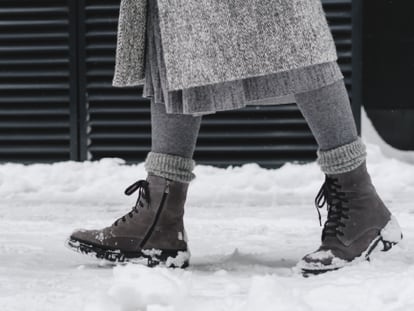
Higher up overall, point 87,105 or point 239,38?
point 239,38

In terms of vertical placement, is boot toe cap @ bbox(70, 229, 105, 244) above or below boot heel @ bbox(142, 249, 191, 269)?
above

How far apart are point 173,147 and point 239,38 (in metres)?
0.30

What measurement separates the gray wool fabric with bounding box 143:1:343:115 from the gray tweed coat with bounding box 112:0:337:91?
4 centimetres

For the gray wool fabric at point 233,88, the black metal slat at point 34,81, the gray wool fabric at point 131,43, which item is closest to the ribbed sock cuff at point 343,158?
the gray wool fabric at point 233,88

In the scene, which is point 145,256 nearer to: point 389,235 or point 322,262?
point 322,262

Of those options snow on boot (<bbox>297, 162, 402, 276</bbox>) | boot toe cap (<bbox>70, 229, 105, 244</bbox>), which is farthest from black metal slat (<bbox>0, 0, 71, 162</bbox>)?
snow on boot (<bbox>297, 162, 402, 276</bbox>)

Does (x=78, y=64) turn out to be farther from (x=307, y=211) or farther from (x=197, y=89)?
(x=197, y=89)

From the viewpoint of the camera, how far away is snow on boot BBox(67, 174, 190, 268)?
1974 mm

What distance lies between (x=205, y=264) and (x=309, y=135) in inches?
90.6

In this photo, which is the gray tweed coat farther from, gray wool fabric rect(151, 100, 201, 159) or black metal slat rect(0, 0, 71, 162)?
black metal slat rect(0, 0, 71, 162)

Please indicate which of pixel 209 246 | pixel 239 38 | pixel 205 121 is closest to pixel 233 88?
pixel 239 38

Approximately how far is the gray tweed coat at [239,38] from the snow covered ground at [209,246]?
43 centimetres

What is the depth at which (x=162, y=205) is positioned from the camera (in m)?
1.97

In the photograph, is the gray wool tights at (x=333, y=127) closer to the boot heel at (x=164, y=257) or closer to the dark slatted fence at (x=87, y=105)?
the boot heel at (x=164, y=257)
